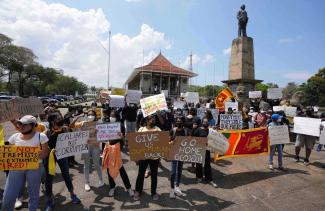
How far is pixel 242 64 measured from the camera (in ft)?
56.7

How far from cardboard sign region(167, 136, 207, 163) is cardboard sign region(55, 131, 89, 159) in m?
1.84

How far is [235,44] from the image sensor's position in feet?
58.5

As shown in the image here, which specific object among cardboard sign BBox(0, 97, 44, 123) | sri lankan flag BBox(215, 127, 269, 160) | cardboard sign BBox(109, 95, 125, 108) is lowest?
sri lankan flag BBox(215, 127, 269, 160)

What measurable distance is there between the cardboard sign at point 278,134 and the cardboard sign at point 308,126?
0.77 metres

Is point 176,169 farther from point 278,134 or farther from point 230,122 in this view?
point 230,122

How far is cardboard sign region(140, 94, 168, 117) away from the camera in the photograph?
7.20m

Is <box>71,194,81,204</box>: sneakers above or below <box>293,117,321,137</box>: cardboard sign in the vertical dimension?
below

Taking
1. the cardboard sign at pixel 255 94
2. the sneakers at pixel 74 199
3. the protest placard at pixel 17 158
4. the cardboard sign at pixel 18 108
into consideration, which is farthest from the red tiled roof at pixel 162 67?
the protest placard at pixel 17 158

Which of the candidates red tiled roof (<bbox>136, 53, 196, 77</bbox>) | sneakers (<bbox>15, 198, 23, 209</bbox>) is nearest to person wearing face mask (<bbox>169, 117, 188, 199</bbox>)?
sneakers (<bbox>15, 198, 23, 209</bbox>)

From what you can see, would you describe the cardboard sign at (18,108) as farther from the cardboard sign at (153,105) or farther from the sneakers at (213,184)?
the sneakers at (213,184)

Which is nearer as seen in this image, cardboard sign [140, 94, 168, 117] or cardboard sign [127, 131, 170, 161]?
cardboard sign [127, 131, 170, 161]

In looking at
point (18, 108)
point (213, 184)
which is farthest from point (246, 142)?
point (18, 108)

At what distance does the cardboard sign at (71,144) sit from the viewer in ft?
16.4

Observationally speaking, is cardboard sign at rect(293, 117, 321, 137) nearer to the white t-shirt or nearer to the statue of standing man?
the white t-shirt
